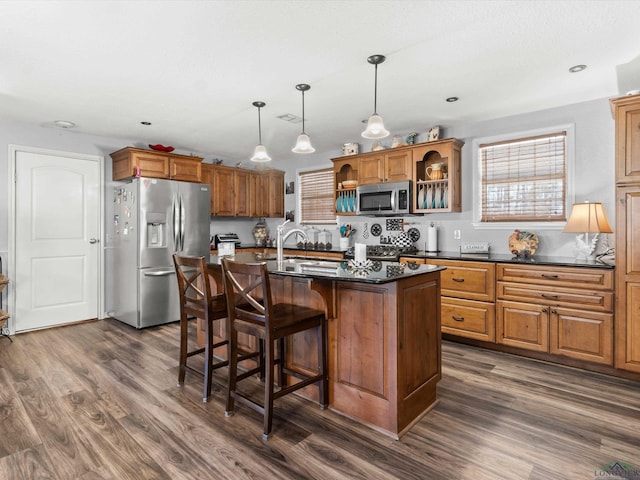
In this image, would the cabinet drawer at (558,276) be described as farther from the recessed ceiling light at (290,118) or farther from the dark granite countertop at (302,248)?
the recessed ceiling light at (290,118)

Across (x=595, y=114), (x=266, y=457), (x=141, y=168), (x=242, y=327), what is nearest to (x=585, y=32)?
(x=595, y=114)

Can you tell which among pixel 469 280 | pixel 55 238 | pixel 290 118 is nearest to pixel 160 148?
pixel 55 238

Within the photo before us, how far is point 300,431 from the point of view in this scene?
86.7 inches

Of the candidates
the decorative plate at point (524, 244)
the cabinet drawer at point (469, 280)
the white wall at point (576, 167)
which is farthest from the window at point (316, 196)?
the decorative plate at point (524, 244)

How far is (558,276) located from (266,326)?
2682 mm

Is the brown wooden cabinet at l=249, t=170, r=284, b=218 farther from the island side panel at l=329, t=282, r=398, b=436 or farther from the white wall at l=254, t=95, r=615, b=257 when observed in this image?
the island side panel at l=329, t=282, r=398, b=436

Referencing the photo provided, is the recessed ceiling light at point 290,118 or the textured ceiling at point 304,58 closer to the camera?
the textured ceiling at point 304,58

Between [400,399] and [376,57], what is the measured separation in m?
A: 2.34

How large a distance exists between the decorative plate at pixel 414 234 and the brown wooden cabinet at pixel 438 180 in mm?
382

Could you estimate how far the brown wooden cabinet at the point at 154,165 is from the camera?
4633 mm

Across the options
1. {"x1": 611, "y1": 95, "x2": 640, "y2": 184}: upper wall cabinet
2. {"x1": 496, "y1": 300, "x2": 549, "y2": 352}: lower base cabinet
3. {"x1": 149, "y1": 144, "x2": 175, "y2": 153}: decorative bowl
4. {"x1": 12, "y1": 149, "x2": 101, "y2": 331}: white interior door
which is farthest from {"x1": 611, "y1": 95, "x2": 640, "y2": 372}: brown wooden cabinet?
{"x1": 12, "y1": 149, "x2": 101, "y2": 331}: white interior door

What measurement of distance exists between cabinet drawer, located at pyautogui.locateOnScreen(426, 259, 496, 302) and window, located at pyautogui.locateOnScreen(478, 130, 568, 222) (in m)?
0.85

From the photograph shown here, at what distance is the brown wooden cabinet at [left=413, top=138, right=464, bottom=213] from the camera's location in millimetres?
4297

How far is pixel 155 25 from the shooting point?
2.28 meters
